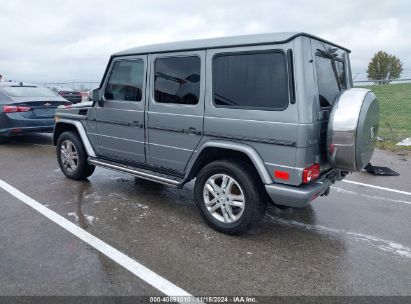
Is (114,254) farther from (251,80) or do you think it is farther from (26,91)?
(26,91)

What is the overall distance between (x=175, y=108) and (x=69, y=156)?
2478mm

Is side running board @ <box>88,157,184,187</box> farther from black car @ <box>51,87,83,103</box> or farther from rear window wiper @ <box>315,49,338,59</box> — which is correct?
black car @ <box>51,87,83,103</box>

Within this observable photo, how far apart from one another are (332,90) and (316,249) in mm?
1708

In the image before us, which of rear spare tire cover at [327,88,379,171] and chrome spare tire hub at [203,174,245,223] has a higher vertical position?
rear spare tire cover at [327,88,379,171]

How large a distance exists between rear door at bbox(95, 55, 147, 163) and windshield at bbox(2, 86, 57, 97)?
15.7 feet

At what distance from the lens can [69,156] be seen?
5605 mm

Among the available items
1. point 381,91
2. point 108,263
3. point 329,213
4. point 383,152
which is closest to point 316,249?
point 329,213

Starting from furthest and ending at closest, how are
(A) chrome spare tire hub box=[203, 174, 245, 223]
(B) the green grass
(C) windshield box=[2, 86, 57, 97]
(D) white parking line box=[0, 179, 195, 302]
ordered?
1. (B) the green grass
2. (C) windshield box=[2, 86, 57, 97]
3. (A) chrome spare tire hub box=[203, 174, 245, 223]
4. (D) white parking line box=[0, 179, 195, 302]

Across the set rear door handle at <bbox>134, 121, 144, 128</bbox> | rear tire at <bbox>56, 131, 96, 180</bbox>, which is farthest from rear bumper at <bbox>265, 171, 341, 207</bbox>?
rear tire at <bbox>56, 131, 96, 180</bbox>

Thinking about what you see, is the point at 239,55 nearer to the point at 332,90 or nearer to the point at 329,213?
the point at 332,90

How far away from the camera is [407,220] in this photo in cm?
423

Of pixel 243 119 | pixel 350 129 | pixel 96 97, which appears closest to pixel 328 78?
pixel 350 129

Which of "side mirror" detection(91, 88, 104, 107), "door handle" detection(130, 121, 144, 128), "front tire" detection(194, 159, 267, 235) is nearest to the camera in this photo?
"front tire" detection(194, 159, 267, 235)

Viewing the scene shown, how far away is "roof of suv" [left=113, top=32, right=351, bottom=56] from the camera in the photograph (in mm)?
3270
